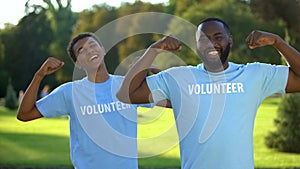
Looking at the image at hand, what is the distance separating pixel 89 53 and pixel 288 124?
548 centimetres

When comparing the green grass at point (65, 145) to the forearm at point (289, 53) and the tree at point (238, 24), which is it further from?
the forearm at point (289, 53)

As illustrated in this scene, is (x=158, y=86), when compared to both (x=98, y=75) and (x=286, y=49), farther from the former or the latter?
(x=98, y=75)

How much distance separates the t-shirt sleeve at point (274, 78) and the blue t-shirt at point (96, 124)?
0.84 metres

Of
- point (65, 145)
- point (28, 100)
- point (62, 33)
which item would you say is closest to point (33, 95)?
point (28, 100)

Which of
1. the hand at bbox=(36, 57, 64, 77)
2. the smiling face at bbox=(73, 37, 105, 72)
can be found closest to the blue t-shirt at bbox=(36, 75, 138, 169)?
the smiling face at bbox=(73, 37, 105, 72)

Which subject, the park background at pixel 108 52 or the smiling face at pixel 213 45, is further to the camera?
the park background at pixel 108 52

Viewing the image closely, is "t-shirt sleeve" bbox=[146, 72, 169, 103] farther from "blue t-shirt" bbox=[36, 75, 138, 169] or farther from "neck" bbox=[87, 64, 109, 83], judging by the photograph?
"neck" bbox=[87, 64, 109, 83]

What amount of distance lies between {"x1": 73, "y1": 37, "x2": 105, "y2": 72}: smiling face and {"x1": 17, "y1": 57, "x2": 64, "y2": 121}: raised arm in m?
0.28

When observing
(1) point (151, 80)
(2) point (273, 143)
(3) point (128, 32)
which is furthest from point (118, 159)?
(2) point (273, 143)

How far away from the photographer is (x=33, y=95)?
8.73 ft

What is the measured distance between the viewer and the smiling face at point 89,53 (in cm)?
282

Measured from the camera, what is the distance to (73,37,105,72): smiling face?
9.27ft

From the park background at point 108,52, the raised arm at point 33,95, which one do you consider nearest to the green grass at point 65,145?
the park background at point 108,52

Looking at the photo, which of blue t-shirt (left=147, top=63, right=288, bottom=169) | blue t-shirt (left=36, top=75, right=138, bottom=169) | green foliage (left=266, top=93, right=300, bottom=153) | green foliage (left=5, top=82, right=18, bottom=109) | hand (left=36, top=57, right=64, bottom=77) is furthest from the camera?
green foliage (left=5, top=82, right=18, bottom=109)
